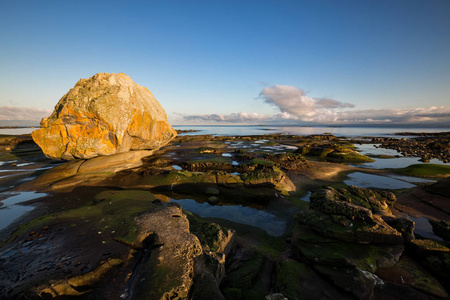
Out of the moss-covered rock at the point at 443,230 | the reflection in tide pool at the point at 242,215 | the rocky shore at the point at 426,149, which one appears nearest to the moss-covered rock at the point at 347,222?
the moss-covered rock at the point at 443,230

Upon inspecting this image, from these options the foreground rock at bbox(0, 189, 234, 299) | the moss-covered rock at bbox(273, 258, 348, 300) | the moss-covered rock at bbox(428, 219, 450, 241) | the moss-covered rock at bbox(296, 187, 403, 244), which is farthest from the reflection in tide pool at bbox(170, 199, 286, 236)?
the moss-covered rock at bbox(428, 219, 450, 241)

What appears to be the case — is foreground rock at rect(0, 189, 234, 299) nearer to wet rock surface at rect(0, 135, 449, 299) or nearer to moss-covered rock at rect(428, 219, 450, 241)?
wet rock surface at rect(0, 135, 449, 299)

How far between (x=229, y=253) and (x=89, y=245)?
528cm

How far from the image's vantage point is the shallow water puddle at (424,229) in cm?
870

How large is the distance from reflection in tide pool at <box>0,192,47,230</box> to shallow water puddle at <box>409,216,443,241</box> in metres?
21.4

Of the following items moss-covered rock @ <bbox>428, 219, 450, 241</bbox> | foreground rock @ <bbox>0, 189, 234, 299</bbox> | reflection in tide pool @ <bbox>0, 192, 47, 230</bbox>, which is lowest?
reflection in tide pool @ <bbox>0, 192, 47, 230</bbox>

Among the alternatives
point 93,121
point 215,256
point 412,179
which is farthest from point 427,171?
point 93,121

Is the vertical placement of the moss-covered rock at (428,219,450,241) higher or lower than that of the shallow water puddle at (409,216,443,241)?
higher

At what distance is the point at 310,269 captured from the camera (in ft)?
20.4

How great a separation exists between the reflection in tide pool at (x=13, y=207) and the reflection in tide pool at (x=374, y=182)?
25.2 meters

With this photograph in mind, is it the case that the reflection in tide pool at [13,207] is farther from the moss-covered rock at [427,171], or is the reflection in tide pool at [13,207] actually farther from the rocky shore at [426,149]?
the rocky shore at [426,149]

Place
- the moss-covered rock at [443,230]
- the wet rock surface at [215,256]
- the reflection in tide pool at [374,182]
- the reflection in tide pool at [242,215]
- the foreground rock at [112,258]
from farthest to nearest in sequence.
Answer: the reflection in tide pool at [374,182]
the reflection in tide pool at [242,215]
the moss-covered rock at [443,230]
the wet rock surface at [215,256]
the foreground rock at [112,258]

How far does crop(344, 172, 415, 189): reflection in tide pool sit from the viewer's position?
663 inches

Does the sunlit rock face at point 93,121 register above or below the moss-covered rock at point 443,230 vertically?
above
